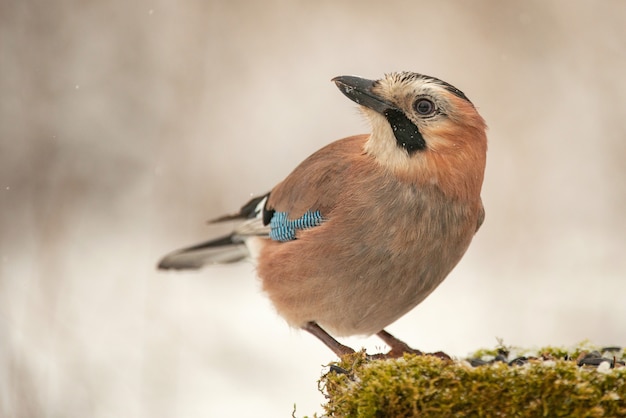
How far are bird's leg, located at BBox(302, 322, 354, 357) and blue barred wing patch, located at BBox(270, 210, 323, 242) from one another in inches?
17.6

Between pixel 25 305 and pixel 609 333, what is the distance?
5.31 metres

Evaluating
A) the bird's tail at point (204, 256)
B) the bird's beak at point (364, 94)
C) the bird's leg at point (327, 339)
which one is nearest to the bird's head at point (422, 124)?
the bird's beak at point (364, 94)

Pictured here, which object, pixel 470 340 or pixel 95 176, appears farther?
pixel 95 176

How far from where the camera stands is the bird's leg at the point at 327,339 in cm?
385

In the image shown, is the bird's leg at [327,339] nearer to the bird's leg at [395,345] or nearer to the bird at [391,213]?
the bird at [391,213]

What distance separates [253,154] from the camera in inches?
387

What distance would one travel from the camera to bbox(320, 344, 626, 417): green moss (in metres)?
2.31

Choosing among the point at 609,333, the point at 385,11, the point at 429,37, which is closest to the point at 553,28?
the point at 429,37

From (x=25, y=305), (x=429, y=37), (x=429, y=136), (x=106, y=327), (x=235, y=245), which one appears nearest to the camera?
(x=429, y=136)

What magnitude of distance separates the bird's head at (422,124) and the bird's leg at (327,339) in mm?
852

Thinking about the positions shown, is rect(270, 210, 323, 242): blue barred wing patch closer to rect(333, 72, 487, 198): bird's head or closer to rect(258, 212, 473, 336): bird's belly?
rect(258, 212, 473, 336): bird's belly

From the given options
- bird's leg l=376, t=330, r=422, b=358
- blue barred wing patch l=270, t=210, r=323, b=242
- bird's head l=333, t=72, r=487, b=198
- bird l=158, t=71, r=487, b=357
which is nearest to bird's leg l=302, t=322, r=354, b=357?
bird l=158, t=71, r=487, b=357

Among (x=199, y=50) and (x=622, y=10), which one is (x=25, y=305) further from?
(x=622, y=10)

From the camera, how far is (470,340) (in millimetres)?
7914
